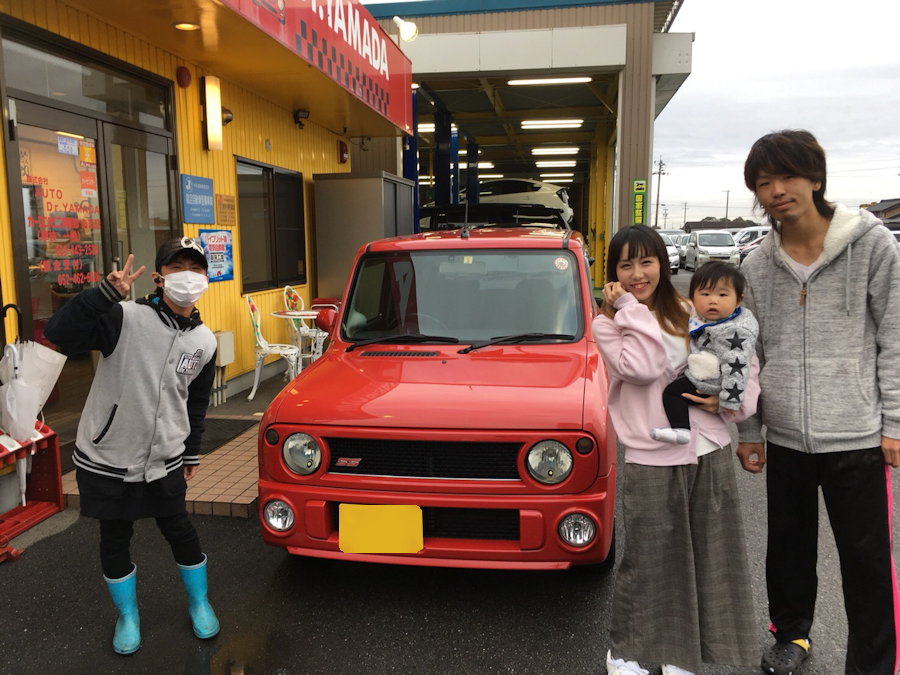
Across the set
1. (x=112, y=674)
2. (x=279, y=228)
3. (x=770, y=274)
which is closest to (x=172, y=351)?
(x=112, y=674)

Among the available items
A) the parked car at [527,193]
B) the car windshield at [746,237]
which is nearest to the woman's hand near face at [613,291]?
the parked car at [527,193]

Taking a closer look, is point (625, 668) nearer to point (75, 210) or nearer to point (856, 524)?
point (856, 524)

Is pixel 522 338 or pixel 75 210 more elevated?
pixel 75 210

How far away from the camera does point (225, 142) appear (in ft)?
23.3

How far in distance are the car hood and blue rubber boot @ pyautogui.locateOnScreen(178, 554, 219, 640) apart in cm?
74

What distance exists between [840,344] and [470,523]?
157cm

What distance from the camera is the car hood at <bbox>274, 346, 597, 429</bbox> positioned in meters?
2.80

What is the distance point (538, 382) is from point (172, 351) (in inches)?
61.8

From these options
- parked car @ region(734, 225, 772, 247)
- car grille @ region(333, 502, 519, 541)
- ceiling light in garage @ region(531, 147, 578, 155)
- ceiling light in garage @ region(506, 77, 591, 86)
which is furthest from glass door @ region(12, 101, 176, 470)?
parked car @ region(734, 225, 772, 247)

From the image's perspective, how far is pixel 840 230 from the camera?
2336mm

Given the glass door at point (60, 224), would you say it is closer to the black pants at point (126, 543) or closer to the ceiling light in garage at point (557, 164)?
the black pants at point (126, 543)

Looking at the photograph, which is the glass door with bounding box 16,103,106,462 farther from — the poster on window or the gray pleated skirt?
the gray pleated skirt

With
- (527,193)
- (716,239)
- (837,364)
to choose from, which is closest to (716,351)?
(837,364)

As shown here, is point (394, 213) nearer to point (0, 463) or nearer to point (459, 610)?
point (0, 463)
